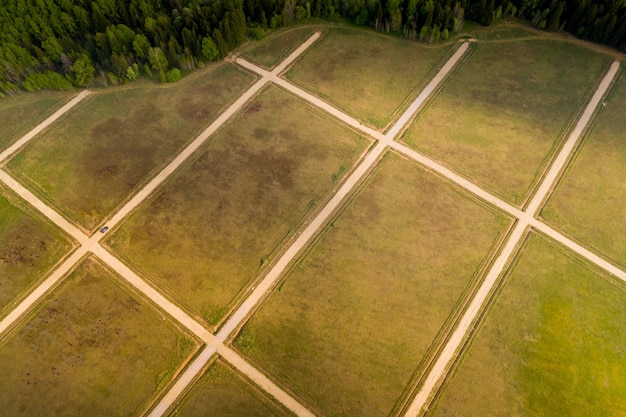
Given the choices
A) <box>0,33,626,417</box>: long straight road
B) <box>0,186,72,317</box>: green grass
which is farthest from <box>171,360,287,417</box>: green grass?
<box>0,186,72,317</box>: green grass

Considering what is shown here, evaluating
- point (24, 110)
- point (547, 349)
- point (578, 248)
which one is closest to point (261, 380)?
point (547, 349)

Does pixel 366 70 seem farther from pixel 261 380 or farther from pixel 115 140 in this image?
pixel 261 380

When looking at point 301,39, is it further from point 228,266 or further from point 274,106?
point 228,266

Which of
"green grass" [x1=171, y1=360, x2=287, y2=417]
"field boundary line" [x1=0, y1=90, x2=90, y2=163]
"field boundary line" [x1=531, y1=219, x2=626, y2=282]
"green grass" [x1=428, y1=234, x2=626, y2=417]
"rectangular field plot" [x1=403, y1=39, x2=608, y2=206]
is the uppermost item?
"rectangular field plot" [x1=403, y1=39, x2=608, y2=206]

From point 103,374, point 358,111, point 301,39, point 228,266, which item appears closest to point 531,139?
point 358,111

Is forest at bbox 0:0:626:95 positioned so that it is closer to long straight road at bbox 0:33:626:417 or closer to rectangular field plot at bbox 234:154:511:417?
long straight road at bbox 0:33:626:417
